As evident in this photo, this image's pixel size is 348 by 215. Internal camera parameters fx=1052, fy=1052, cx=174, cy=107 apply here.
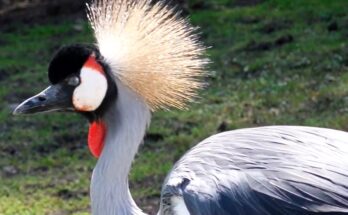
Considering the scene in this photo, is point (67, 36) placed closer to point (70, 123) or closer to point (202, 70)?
point (70, 123)

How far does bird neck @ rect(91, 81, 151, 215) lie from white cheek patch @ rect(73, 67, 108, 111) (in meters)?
0.05

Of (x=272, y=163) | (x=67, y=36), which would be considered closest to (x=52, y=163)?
(x=272, y=163)

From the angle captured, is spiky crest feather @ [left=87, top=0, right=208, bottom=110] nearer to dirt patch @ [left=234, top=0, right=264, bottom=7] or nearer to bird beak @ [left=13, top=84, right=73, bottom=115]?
bird beak @ [left=13, top=84, right=73, bottom=115]

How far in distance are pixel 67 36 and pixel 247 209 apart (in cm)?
565

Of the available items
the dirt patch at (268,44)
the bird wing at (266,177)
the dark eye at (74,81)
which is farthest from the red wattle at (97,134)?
the dirt patch at (268,44)

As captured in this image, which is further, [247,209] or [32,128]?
[32,128]

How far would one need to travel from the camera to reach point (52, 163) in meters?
4.79

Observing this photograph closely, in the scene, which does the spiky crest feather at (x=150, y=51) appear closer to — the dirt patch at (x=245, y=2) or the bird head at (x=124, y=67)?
the bird head at (x=124, y=67)

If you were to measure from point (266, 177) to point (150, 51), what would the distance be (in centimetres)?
56

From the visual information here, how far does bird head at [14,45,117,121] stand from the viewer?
2736 millimetres

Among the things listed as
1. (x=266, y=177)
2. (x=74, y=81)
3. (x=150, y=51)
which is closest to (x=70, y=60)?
(x=74, y=81)

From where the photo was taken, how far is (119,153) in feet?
9.05

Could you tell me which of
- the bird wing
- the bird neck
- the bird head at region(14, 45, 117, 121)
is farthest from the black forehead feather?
the bird wing

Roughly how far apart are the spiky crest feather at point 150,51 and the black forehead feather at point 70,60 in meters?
0.08
